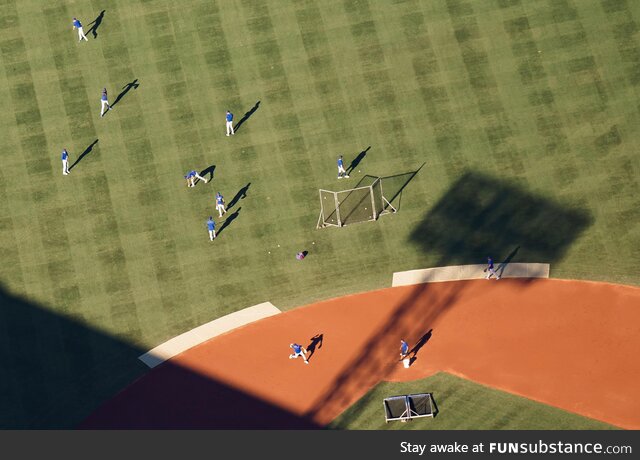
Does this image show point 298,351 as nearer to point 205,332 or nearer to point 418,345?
point 205,332

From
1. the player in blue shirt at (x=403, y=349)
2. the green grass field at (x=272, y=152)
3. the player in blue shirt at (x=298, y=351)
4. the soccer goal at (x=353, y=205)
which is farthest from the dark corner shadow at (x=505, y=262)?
the player in blue shirt at (x=298, y=351)

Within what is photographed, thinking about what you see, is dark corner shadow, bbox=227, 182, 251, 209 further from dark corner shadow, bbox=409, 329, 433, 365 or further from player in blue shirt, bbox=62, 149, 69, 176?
dark corner shadow, bbox=409, 329, 433, 365

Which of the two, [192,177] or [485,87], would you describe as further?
[485,87]

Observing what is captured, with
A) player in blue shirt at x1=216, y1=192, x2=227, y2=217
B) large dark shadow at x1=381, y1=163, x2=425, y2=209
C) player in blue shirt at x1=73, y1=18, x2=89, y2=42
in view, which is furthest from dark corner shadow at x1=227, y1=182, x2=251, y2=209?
player in blue shirt at x1=73, y1=18, x2=89, y2=42

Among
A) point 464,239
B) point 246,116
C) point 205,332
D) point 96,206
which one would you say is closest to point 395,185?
point 464,239

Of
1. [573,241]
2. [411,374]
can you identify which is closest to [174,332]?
[411,374]

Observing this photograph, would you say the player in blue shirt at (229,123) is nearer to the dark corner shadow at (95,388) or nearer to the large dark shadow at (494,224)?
the large dark shadow at (494,224)

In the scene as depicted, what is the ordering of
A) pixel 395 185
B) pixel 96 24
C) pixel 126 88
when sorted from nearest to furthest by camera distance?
pixel 395 185, pixel 126 88, pixel 96 24
